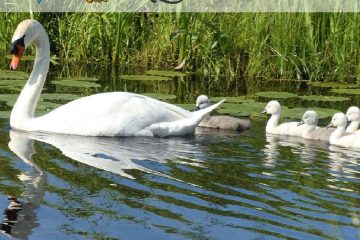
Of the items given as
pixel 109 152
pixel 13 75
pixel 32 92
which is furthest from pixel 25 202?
pixel 13 75

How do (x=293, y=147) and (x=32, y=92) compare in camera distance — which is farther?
(x=32, y=92)

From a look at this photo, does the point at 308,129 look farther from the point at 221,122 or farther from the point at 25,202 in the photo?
the point at 25,202

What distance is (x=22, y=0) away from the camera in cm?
1622

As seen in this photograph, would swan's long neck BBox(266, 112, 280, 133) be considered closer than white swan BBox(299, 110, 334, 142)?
No

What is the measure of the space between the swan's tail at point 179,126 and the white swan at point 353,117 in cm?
157

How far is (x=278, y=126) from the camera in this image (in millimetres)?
11148

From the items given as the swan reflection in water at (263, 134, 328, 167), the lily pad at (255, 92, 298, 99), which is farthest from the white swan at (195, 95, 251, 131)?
the lily pad at (255, 92, 298, 99)

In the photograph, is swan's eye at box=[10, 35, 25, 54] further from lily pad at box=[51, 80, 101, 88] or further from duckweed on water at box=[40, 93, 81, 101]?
lily pad at box=[51, 80, 101, 88]

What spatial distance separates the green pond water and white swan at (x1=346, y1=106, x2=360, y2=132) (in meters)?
0.47

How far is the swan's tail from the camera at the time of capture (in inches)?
418

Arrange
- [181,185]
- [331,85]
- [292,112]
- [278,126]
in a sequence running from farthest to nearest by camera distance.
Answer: [331,85] → [292,112] → [278,126] → [181,185]

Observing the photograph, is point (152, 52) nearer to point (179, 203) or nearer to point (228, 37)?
point (228, 37)

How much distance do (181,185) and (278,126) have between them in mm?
3100

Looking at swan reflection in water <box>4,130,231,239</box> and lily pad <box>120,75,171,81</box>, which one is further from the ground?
lily pad <box>120,75,171,81</box>
